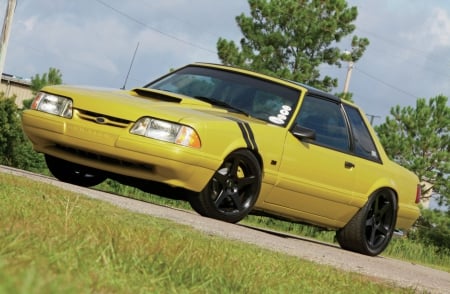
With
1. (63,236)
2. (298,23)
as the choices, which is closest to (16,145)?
(298,23)

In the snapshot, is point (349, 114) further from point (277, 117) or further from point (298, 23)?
point (298, 23)

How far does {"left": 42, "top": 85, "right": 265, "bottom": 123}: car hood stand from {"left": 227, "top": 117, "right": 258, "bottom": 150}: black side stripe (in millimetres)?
161

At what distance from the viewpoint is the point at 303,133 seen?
364 inches

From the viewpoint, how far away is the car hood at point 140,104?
8.34 m

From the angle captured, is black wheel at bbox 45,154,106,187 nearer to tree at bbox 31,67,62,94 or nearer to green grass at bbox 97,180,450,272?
green grass at bbox 97,180,450,272

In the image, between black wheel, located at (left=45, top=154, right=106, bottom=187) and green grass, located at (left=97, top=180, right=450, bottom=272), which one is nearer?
black wheel, located at (left=45, top=154, right=106, bottom=187)

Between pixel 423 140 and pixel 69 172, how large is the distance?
27.1 meters

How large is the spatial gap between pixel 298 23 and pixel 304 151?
2364 cm

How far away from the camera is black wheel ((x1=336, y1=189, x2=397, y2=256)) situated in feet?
33.4

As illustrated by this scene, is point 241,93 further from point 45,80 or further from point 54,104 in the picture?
point 45,80

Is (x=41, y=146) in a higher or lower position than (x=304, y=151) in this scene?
lower

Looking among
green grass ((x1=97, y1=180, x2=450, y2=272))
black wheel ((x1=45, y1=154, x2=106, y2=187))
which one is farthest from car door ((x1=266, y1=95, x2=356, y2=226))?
green grass ((x1=97, y1=180, x2=450, y2=272))

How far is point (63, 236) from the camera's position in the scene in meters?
4.29

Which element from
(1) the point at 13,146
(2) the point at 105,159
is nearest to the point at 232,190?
(2) the point at 105,159
